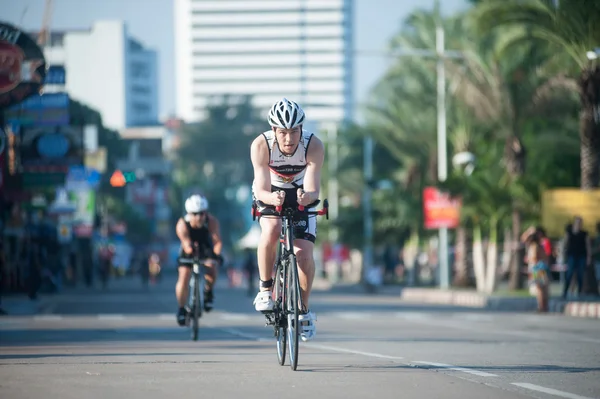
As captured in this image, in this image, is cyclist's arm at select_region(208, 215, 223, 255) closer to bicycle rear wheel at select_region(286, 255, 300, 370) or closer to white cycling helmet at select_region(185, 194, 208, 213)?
white cycling helmet at select_region(185, 194, 208, 213)

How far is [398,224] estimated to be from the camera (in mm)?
60500

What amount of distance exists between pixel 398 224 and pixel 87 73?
216 feet

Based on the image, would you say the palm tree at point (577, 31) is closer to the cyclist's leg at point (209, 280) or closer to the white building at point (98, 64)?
the cyclist's leg at point (209, 280)

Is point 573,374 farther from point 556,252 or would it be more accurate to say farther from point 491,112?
point 556,252

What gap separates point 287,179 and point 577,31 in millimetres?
22551

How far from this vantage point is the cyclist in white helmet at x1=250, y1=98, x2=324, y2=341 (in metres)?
11.4

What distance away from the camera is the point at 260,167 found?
1155 cm

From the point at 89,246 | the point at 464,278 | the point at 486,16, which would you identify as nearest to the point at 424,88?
the point at 464,278

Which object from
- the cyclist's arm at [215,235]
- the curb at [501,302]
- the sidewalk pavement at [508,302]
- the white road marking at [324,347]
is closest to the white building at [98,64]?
the curb at [501,302]

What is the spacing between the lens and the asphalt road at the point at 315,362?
970 centimetres

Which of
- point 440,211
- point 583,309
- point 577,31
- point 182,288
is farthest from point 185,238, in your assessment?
point 440,211

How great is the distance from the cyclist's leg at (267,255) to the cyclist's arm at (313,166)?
1.41 ft

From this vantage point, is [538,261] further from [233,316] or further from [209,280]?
[209,280]

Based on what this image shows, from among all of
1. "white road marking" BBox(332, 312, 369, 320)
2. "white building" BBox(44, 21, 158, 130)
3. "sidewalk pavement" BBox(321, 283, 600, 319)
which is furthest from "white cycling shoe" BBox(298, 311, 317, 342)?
"white building" BBox(44, 21, 158, 130)
